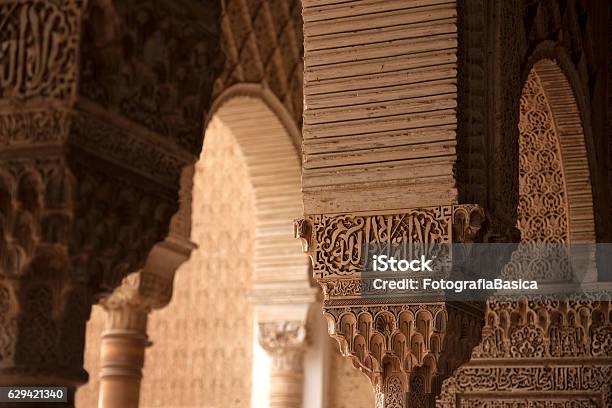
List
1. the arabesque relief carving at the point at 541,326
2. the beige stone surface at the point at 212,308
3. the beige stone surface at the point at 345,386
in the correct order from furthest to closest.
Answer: the beige stone surface at the point at 212,308 < the beige stone surface at the point at 345,386 < the arabesque relief carving at the point at 541,326

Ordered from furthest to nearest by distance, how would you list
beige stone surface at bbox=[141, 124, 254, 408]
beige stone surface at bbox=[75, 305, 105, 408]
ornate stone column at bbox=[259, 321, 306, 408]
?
beige stone surface at bbox=[75, 305, 105, 408]
beige stone surface at bbox=[141, 124, 254, 408]
ornate stone column at bbox=[259, 321, 306, 408]

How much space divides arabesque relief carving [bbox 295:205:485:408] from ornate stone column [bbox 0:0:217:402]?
1.93 m

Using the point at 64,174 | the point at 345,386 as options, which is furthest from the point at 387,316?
the point at 345,386

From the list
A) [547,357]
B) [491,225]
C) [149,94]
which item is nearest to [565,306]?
[547,357]

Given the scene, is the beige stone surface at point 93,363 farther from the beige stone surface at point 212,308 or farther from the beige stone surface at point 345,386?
the beige stone surface at point 345,386

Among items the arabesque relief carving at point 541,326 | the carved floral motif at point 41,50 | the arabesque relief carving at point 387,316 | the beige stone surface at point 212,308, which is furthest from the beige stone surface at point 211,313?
the carved floral motif at point 41,50

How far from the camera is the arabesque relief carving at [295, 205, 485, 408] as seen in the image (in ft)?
15.0

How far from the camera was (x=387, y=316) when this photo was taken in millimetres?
4656

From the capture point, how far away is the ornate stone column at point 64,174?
260 centimetres

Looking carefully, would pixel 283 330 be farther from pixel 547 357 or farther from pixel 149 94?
pixel 149 94

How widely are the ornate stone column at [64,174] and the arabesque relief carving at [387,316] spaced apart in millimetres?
1932

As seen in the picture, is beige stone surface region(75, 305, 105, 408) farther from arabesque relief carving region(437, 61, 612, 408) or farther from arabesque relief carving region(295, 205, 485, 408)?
arabesque relief carving region(295, 205, 485, 408)

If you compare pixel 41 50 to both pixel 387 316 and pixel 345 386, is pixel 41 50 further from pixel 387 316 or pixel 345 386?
pixel 345 386

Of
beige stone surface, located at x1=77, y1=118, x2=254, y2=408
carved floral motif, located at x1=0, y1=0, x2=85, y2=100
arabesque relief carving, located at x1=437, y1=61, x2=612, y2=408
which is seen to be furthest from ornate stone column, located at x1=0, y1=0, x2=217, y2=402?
beige stone surface, located at x1=77, y1=118, x2=254, y2=408
